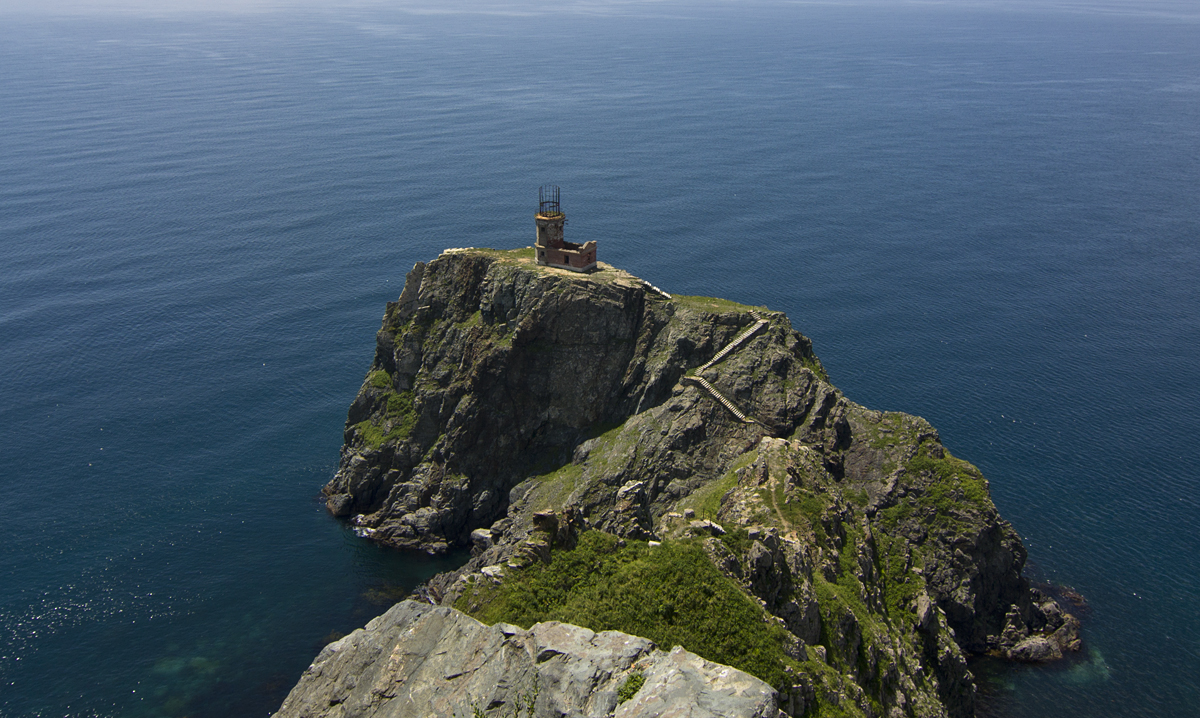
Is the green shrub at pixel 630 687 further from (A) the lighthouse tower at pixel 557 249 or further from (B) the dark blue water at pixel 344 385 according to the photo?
(A) the lighthouse tower at pixel 557 249

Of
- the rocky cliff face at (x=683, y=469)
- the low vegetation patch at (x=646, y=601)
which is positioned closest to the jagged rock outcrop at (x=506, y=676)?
the low vegetation patch at (x=646, y=601)

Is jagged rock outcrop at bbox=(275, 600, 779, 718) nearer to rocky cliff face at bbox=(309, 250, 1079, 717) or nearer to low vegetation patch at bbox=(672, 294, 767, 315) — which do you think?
rocky cliff face at bbox=(309, 250, 1079, 717)


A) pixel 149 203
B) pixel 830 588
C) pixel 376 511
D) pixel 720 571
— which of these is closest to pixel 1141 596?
pixel 830 588

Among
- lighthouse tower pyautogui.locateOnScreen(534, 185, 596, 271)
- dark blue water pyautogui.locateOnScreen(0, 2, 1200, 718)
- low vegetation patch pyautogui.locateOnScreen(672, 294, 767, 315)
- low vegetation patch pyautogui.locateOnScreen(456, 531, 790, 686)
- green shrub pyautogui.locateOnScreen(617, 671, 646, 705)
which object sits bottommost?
dark blue water pyautogui.locateOnScreen(0, 2, 1200, 718)

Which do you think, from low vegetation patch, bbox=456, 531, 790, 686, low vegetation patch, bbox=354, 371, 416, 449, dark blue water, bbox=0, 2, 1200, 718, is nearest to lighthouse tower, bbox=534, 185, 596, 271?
low vegetation patch, bbox=354, 371, 416, 449

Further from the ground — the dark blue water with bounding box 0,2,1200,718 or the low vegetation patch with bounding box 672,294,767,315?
the low vegetation patch with bounding box 672,294,767,315
